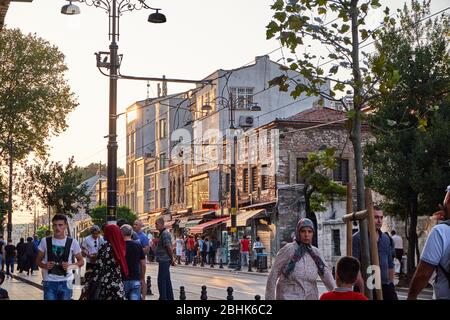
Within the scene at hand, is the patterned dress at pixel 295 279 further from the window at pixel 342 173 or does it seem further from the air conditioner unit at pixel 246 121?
the air conditioner unit at pixel 246 121

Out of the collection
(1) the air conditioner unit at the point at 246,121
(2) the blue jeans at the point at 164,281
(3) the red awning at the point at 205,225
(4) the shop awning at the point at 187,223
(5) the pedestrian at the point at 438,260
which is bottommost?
(2) the blue jeans at the point at 164,281

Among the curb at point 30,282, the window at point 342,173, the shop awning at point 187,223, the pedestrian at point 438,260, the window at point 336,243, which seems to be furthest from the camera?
the shop awning at point 187,223

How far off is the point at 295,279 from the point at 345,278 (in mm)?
2155

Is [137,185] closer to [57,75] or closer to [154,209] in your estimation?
[154,209]

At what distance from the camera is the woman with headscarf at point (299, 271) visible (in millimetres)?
8820

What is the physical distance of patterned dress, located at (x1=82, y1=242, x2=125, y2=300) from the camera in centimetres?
973

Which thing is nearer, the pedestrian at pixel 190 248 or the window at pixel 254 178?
the window at pixel 254 178

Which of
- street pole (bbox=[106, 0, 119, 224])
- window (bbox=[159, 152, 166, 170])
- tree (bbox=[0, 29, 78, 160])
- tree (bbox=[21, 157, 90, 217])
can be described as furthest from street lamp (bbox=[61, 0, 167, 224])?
window (bbox=[159, 152, 166, 170])

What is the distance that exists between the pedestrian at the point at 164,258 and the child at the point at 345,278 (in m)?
10.4

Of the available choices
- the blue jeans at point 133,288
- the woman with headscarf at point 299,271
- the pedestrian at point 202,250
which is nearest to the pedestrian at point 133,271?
the blue jeans at point 133,288

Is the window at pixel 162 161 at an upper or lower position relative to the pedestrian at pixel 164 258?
upper

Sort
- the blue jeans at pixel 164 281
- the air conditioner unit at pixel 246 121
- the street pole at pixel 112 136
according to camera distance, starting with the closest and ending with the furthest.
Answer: the blue jeans at pixel 164 281, the street pole at pixel 112 136, the air conditioner unit at pixel 246 121

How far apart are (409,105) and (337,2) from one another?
1658 centimetres

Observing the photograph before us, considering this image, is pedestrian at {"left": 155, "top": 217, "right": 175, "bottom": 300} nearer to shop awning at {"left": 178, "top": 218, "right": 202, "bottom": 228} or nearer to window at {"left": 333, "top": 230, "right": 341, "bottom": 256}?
window at {"left": 333, "top": 230, "right": 341, "bottom": 256}
